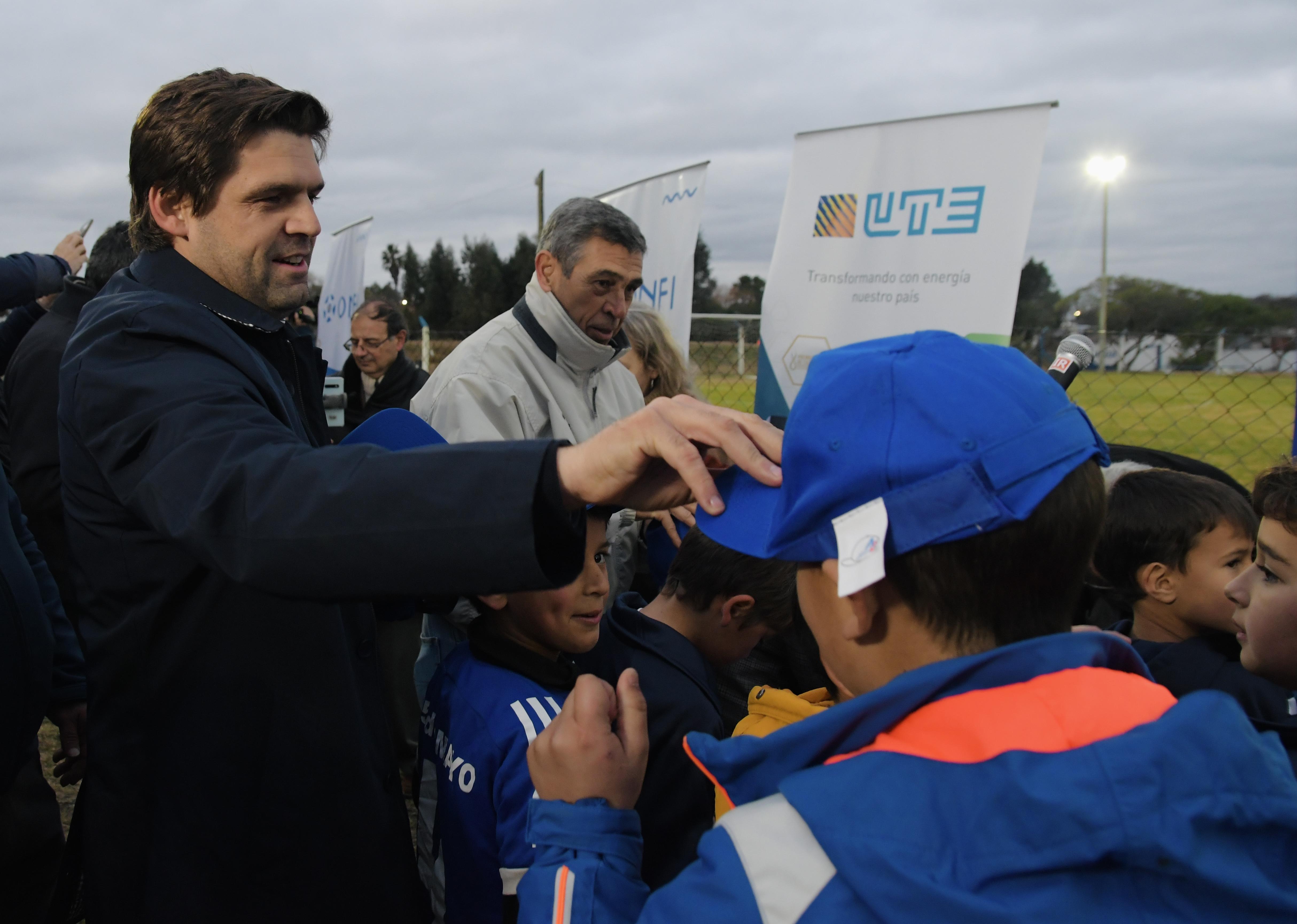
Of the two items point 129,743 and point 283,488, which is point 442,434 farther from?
point 283,488

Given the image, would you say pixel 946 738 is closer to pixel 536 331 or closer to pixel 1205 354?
pixel 536 331

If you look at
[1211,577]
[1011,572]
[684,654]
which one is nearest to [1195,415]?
[1211,577]

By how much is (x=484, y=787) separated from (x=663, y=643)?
0.59 metres

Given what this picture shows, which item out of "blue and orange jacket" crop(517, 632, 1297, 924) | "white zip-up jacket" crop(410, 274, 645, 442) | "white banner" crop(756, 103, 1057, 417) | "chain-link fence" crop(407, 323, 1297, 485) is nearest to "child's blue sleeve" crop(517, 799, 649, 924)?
"blue and orange jacket" crop(517, 632, 1297, 924)

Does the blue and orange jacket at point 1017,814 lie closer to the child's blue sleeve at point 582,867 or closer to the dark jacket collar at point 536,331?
the child's blue sleeve at point 582,867

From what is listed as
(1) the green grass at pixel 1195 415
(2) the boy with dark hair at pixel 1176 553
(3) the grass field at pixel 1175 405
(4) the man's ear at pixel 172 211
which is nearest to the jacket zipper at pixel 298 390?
(4) the man's ear at pixel 172 211

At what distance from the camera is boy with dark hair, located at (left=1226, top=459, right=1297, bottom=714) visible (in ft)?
6.20

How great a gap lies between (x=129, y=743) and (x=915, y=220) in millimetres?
3277

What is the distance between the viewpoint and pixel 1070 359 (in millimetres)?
2137

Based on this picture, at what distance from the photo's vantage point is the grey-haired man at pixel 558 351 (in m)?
2.83

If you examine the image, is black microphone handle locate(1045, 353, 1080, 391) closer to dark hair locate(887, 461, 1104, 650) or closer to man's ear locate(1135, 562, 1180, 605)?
man's ear locate(1135, 562, 1180, 605)

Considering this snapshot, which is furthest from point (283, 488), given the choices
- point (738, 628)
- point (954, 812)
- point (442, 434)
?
point (442, 434)

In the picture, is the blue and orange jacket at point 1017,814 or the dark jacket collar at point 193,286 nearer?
the blue and orange jacket at point 1017,814

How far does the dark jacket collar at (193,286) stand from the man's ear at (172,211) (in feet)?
0.17
